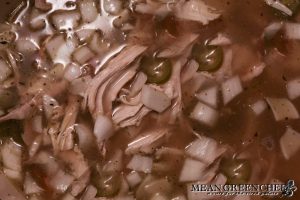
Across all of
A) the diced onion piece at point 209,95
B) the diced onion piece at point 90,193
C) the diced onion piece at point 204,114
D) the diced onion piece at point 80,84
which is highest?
the diced onion piece at point 80,84

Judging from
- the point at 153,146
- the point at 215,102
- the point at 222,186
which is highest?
the point at 215,102

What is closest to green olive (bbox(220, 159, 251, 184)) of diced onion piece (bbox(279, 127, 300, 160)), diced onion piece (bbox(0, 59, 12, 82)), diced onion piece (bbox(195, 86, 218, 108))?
diced onion piece (bbox(279, 127, 300, 160))

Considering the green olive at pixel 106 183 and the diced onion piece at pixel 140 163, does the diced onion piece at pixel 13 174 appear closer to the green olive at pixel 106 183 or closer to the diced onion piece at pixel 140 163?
the green olive at pixel 106 183

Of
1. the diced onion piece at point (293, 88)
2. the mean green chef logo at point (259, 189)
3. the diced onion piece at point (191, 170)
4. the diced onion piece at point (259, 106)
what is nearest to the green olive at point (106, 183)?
the diced onion piece at point (191, 170)

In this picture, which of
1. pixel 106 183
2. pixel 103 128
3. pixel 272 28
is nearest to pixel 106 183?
pixel 106 183

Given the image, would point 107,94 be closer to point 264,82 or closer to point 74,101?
point 74,101

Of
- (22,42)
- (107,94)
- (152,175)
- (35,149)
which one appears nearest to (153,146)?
(152,175)

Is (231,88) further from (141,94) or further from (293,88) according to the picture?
(141,94)
